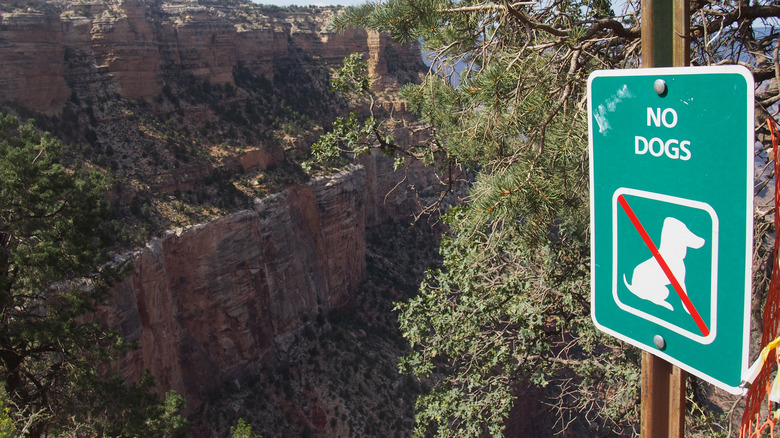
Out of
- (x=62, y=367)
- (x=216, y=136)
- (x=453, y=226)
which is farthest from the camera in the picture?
(x=216, y=136)

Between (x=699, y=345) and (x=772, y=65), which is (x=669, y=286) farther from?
(x=772, y=65)

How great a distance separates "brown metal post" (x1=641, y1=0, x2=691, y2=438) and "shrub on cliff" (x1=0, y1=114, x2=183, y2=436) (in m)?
7.60

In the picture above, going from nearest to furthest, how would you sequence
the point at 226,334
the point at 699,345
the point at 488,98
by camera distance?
1. the point at 699,345
2. the point at 488,98
3. the point at 226,334

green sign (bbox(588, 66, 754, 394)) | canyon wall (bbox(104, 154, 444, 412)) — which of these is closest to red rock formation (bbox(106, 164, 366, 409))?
canyon wall (bbox(104, 154, 444, 412))

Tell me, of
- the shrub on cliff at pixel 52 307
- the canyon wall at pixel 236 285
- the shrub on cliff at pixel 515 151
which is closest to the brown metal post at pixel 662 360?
the shrub on cliff at pixel 515 151

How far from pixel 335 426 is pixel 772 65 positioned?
1899cm

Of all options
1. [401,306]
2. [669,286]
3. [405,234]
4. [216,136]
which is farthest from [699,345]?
[405,234]

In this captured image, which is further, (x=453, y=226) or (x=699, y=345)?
(x=453, y=226)

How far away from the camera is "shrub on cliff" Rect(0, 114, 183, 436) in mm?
7586

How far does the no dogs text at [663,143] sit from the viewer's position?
4.83 ft

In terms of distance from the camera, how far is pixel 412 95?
17.3ft

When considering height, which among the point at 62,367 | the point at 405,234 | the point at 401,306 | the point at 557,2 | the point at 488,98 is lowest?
the point at 405,234

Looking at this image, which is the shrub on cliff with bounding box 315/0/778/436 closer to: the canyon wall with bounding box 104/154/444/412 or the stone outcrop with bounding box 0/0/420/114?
the canyon wall with bounding box 104/154/444/412

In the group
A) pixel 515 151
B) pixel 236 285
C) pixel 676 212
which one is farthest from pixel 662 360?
pixel 236 285
